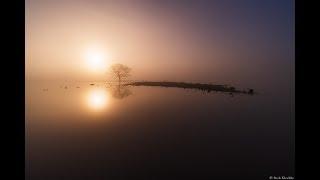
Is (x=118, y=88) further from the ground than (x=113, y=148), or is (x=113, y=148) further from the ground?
(x=118, y=88)

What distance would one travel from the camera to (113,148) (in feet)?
10.9
